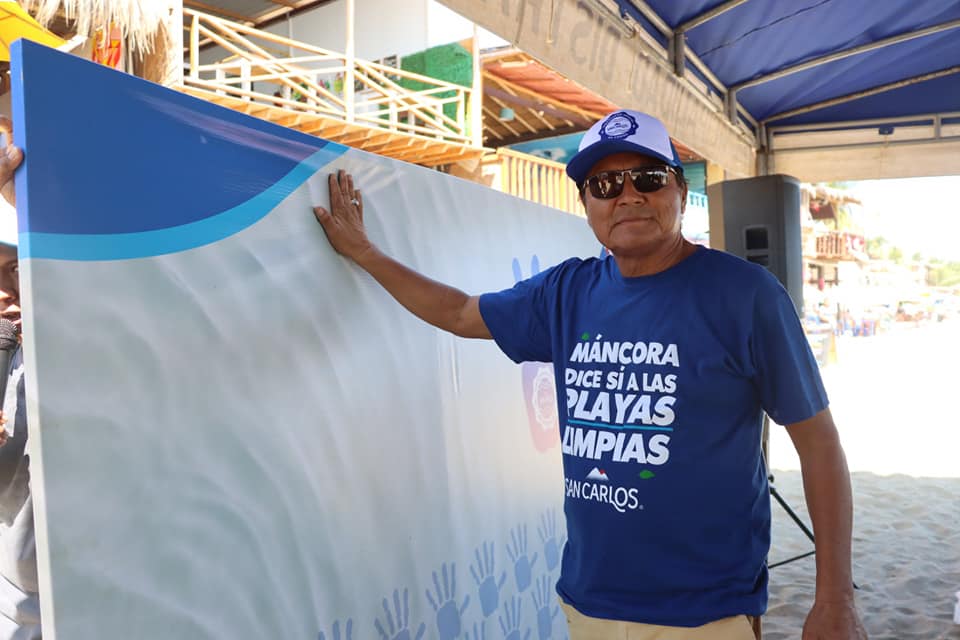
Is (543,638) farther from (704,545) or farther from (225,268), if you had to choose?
(225,268)

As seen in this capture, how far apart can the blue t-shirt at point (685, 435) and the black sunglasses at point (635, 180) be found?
0.56 feet

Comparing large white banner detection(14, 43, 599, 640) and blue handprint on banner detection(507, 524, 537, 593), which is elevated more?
large white banner detection(14, 43, 599, 640)

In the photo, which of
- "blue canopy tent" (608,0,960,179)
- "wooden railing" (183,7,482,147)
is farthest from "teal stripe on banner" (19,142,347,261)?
"wooden railing" (183,7,482,147)

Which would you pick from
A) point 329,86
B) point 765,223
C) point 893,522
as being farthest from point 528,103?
point 893,522

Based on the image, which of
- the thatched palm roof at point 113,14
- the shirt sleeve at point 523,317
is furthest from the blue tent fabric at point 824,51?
the thatched palm roof at point 113,14

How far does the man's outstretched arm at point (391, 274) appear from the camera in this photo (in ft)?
5.34

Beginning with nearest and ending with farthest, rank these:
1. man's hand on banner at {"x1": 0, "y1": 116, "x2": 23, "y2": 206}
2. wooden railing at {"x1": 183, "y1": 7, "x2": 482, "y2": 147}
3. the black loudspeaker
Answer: man's hand on banner at {"x1": 0, "y1": 116, "x2": 23, "y2": 206} → the black loudspeaker → wooden railing at {"x1": 183, "y1": 7, "x2": 482, "y2": 147}

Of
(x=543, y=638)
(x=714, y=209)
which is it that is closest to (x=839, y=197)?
(x=714, y=209)

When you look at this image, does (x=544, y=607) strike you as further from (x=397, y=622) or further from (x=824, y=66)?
(x=824, y=66)

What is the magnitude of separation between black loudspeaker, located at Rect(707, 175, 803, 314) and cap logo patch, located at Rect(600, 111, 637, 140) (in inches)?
130

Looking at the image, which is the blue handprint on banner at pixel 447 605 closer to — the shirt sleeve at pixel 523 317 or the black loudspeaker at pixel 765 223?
the shirt sleeve at pixel 523 317

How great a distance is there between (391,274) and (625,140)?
0.59 metres

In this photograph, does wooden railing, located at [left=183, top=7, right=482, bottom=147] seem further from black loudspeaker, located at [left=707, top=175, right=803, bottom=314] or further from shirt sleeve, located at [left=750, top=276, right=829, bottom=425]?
shirt sleeve, located at [left=750, top=276, right=829, bottom=425]

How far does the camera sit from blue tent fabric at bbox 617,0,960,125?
3.65 metres
